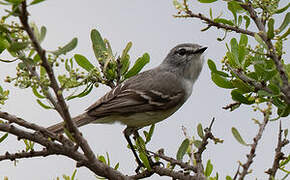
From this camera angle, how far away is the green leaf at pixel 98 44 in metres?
4.00

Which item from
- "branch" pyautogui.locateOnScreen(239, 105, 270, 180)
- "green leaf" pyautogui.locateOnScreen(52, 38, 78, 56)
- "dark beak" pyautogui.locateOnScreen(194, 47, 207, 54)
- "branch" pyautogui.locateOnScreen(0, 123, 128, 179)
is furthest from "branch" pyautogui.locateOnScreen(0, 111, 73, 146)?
"dark beak" pyautogui.locateOnScreen(194, 47, 207, 54)

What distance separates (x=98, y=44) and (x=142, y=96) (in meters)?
1.25

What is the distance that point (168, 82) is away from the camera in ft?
18.1

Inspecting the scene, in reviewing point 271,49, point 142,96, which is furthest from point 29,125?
point 142,96

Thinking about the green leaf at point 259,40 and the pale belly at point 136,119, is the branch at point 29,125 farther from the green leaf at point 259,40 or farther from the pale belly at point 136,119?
the pale belly at point 136,119

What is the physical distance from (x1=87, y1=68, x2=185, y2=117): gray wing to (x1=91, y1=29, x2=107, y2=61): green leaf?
20.4 inches

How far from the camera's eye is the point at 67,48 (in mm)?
2182

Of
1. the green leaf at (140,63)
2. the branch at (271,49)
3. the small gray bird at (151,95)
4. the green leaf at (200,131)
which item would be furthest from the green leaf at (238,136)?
the small gray bird at (151,95)

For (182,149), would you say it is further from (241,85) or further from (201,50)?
(201,50)

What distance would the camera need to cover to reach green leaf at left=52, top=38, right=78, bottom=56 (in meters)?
2.16

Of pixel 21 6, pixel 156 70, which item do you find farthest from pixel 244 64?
pixel 156 70

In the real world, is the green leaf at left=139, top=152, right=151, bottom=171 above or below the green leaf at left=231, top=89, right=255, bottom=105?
below

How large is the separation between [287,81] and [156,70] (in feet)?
9.75

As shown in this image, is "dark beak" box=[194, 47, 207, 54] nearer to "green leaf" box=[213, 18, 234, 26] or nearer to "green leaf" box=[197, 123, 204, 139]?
"green leaf" box=[213, 18, 234, 26]
